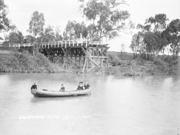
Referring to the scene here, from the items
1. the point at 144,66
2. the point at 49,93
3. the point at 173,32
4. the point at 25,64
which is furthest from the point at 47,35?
the point at 49,93

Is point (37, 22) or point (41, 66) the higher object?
point (37, 22)

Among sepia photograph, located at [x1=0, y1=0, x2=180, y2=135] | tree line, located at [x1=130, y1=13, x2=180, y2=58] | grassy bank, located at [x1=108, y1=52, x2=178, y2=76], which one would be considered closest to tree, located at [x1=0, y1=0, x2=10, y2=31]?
sepia photograph, located at [x1=0, y1=0, x2=180, y2=135]

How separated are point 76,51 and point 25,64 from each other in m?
11.6

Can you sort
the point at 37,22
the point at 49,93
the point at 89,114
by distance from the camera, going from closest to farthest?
the point at 89,114 → the point at 49,93 → the point at 37,22

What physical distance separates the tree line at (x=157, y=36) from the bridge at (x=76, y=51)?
17.8 metres

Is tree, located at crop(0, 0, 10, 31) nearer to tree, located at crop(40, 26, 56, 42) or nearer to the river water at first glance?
tree, located at crop(40, 26, 56, 42)

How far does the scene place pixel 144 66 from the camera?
2781 inches

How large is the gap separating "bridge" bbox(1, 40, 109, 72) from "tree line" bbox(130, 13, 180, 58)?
17760mm

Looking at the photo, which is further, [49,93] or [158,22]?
[158,22]

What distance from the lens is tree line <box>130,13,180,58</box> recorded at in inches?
3081

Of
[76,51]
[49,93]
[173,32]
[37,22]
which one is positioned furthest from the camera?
[173,32]

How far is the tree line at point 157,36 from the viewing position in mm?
78250

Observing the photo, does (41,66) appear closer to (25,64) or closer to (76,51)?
(25,64)

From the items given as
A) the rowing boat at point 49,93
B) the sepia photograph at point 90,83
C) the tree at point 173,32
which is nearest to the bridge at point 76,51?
the sepia photograph at point 90,83
